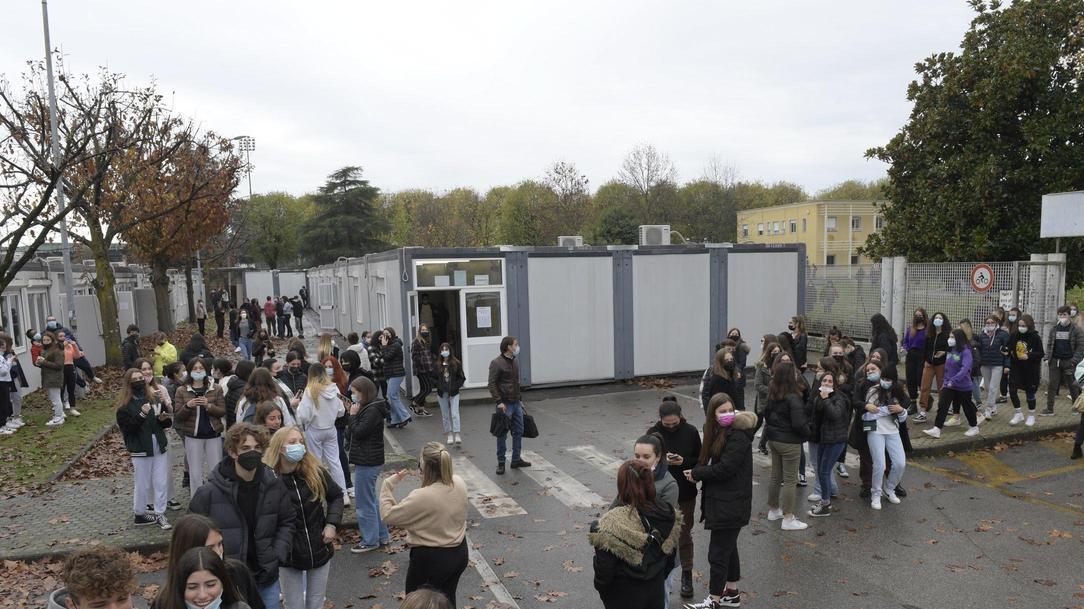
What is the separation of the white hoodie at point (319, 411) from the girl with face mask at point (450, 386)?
3321 mm

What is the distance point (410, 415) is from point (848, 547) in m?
8.49

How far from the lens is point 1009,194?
61.8 ft

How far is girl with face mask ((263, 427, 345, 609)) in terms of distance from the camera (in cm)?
467

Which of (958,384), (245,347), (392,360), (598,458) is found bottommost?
(598,458)

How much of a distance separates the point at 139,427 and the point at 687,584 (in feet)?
19.0

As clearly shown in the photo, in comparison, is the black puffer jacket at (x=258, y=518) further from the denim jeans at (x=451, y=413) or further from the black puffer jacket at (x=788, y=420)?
the denim jeans at (x=451, y=413)

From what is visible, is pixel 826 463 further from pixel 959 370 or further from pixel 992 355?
pixel 992 355

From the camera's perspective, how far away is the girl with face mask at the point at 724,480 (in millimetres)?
5445

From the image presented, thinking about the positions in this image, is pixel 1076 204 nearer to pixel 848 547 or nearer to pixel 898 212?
pixel 898 212

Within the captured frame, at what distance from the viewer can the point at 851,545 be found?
22.7ft

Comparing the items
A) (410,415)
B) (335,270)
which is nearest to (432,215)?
(335,270)

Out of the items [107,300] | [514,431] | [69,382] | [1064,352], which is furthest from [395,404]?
[107,300]

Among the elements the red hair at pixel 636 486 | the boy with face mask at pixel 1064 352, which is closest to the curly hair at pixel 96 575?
the red hair at pixel 636 486

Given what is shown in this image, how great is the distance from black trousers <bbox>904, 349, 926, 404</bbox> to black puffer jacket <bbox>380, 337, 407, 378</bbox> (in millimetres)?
9224
